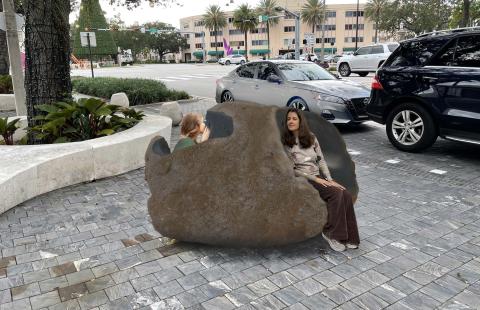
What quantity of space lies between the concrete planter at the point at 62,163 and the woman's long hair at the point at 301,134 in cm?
295

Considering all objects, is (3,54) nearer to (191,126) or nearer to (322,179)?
(191,126)

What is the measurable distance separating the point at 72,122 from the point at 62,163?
1496 mm

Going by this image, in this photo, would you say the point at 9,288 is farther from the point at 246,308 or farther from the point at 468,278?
the point at 468,278

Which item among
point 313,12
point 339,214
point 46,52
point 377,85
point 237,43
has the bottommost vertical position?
point 339,214

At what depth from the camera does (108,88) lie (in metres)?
15.3

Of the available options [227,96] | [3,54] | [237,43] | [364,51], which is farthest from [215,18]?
[227,96]

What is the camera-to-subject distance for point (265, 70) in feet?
33.4

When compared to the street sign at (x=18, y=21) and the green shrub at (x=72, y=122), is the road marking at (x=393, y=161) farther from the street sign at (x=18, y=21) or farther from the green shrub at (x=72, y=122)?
the street sign at (x=18, y=21)

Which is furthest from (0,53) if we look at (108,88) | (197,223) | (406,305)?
(406,305)

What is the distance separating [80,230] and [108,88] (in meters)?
12.0

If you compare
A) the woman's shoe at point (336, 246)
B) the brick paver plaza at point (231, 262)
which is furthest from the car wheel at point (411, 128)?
the woman's shoe at point (336, 246)

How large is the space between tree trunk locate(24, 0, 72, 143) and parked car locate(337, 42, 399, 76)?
1950 centimetres

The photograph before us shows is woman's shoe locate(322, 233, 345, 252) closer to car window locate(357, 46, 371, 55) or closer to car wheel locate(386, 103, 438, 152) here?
car wheel locate(386, 103, 438, 152)

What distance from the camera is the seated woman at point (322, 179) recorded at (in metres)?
3.54
